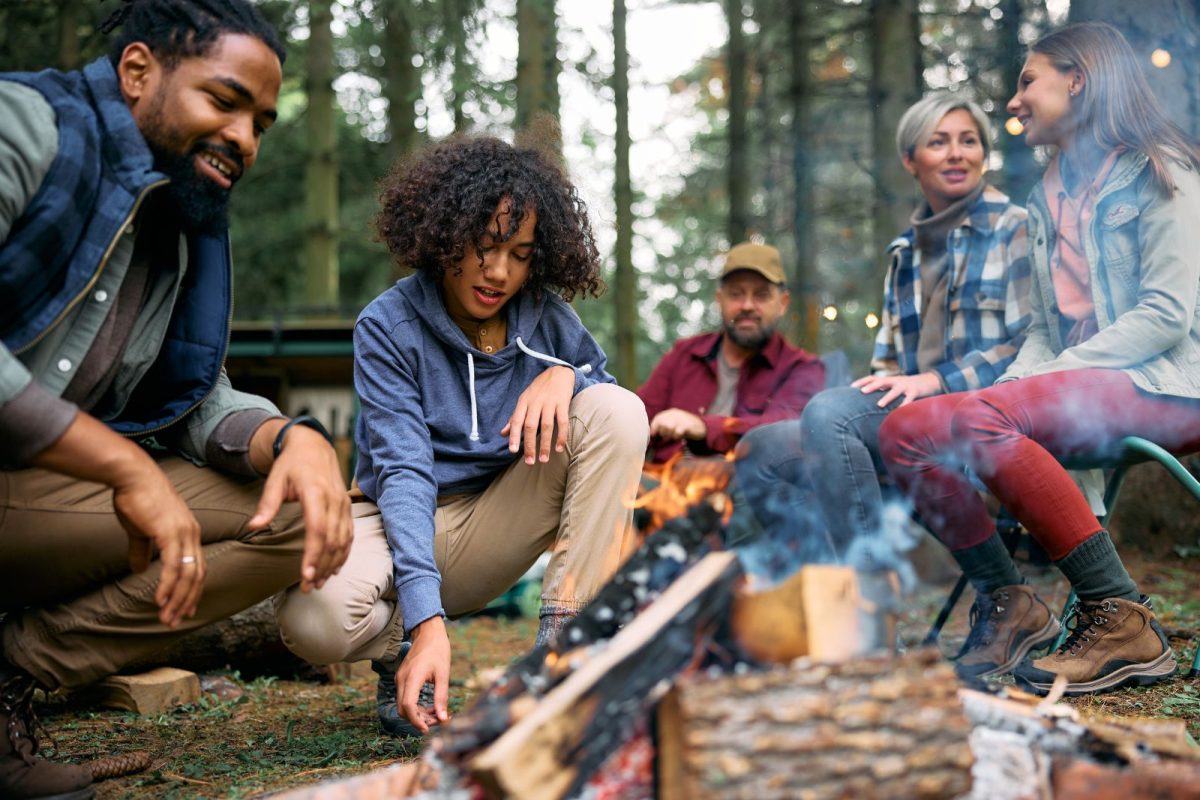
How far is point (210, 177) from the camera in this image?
7.70ft

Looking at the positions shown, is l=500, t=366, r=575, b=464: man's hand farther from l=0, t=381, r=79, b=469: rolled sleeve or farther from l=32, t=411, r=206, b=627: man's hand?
l=0, t=381, r=79, b=469: rolled sleeve

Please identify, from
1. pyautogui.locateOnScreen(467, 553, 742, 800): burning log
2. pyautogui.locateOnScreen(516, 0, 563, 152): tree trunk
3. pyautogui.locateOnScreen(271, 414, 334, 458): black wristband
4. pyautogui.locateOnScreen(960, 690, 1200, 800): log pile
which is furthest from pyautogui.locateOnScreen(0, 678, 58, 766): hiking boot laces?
Answer: pyautogui.locateOnScreen(516, 0, 563, 152): tree trunk

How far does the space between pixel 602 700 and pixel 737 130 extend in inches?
385

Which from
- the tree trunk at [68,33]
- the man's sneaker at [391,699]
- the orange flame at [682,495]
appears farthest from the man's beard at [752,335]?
→ the tree trunk at [68,33]

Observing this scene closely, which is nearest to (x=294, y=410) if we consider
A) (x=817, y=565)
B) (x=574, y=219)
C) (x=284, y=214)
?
(x=284, y=214)

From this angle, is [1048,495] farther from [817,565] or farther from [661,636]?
[661,636]

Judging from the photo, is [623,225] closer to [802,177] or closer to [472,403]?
[802,177]

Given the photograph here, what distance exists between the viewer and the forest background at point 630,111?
702cm

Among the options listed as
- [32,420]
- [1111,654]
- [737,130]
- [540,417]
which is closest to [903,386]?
[1111,654]

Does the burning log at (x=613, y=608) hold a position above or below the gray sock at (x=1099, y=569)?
above

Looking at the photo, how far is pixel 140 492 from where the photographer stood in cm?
194

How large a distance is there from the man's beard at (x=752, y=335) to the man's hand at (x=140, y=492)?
3.39 meters

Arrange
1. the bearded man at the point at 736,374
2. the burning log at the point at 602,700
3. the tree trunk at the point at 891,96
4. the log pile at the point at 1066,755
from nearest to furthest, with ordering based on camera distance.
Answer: the burning log at the point at 602,700, the log pile at the point at 1066,755, the bearded man at the point at 736,374, the tree trunk at the point at 891,96

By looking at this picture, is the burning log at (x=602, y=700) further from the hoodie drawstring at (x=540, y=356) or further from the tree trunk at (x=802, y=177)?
the tree trunk at (x=802, y=177)
